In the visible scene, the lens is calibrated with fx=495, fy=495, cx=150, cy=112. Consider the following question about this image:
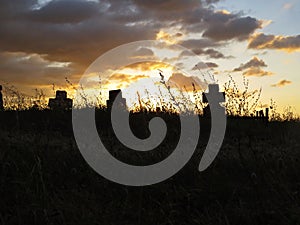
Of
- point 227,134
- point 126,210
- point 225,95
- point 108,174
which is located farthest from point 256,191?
point 225,95

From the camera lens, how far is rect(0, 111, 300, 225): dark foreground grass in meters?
4.67

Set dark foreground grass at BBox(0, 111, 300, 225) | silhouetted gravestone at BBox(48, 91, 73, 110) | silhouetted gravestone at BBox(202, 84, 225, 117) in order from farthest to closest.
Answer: silhouetted gravestone at BBox(48, 91, 73, 110) < silhouetted gravestone at BBox(202, 84, 225, 117) < dark foreground grass at BBox(0, 111, 300, 225)

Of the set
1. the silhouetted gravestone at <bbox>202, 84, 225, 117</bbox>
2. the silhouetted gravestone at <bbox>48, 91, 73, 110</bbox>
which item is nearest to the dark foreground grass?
the silhouetted gravestone at <bbox>202, 84, 225, 117</bbox>

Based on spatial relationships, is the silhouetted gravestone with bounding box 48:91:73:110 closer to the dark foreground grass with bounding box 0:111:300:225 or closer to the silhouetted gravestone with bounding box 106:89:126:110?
the silhouetted gravestone with bounding box 106:89:126:110

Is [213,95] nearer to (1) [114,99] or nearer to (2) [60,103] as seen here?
(1) [114,99]

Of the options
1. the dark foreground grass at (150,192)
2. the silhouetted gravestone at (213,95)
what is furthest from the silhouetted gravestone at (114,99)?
the dark foreground grass at (150,192)

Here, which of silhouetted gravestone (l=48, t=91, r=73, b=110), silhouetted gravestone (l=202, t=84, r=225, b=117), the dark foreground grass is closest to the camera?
the dark foreground grass

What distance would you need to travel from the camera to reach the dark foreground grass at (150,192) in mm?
4672

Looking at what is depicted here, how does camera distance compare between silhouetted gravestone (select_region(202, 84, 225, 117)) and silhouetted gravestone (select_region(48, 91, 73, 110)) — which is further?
silhouetted gravestone (select_region(48, 91, 73, 110))

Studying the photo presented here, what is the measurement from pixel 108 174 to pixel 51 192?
767mm

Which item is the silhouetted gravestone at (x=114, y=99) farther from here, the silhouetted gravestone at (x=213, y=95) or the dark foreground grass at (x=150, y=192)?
the dark foreground grass at (x=150, y=192)

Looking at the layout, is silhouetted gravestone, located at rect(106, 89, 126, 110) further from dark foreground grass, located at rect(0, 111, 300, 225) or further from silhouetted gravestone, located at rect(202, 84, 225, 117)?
dark foreground grass, located at rect(0, 111, 300, 225)

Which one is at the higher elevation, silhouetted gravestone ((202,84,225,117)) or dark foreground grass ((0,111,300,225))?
silhouetted gravestone ((202,84,225,117))

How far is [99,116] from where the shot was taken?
1080 cm
